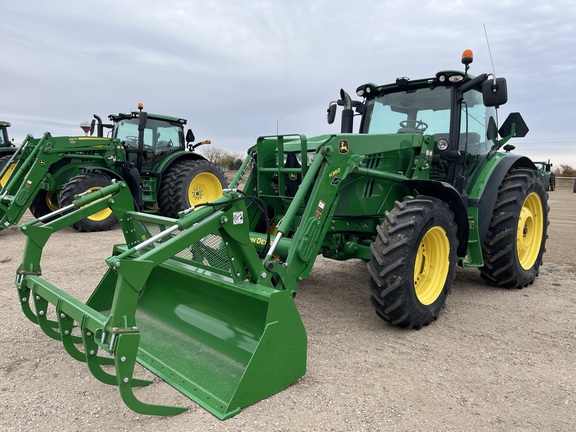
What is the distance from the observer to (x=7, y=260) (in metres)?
6.39

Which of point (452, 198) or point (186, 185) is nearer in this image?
point (452, 198)

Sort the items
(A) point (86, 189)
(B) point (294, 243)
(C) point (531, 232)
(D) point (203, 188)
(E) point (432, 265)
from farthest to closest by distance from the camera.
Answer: (D) point (203, 188) < (A) point (86, 189) < (C) point (531, 232) < (E) point (432, 265) < (B) point (294, 243)

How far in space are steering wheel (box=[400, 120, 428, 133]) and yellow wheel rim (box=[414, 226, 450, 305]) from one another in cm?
135

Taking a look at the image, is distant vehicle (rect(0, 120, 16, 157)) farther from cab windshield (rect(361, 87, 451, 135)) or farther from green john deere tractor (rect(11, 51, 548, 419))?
cab windshield (rect(361, 87, 451, 135))

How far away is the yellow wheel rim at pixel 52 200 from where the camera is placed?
32.1ft

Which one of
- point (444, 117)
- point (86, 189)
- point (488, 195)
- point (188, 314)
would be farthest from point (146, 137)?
point (488, 195)

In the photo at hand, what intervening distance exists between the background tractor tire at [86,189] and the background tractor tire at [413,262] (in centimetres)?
646

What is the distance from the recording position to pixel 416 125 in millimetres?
4855

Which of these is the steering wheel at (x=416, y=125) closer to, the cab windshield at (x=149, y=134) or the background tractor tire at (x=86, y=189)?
the background tractor tire at (x=86, y=189)

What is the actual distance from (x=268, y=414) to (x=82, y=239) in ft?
21.4

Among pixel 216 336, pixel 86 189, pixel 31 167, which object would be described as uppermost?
pixel 31 167

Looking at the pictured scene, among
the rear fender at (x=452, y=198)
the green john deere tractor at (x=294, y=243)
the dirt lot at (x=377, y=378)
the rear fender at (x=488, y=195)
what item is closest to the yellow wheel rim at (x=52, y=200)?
the dirt lot at (x=377, y=378)

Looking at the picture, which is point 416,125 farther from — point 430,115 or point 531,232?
point 531,232

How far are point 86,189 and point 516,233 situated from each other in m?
7.47
